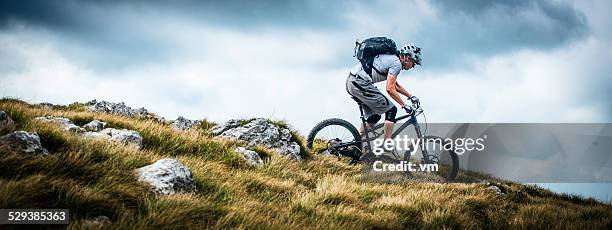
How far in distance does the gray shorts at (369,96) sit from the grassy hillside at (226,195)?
1.69 m

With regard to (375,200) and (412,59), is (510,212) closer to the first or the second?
(375,200)

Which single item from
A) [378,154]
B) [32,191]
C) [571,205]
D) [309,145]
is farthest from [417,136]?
[32,191]

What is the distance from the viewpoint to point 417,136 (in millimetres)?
10750

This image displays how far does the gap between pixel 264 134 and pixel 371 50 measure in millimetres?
3098

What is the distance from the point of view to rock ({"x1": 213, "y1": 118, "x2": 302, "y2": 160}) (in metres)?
10.5

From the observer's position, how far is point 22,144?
5238 mm

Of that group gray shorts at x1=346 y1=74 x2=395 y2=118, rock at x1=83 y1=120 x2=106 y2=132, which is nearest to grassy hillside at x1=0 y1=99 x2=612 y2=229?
rock at x1=83 y1=120 x2=106 y2=132

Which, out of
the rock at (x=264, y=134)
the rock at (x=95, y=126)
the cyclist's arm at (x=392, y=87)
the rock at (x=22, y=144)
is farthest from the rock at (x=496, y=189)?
the rock at (x=22, y=144)

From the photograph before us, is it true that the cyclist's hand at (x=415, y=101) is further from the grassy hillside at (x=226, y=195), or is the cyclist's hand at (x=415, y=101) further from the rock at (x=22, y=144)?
the rock at (x=22, y=144)

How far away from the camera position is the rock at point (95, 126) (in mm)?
8591

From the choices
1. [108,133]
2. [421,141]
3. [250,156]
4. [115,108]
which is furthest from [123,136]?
[115,108]

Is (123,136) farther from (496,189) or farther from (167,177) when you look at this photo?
(496,189)

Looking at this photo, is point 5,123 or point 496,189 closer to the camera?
point 5,123

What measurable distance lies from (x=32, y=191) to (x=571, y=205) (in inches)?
391
